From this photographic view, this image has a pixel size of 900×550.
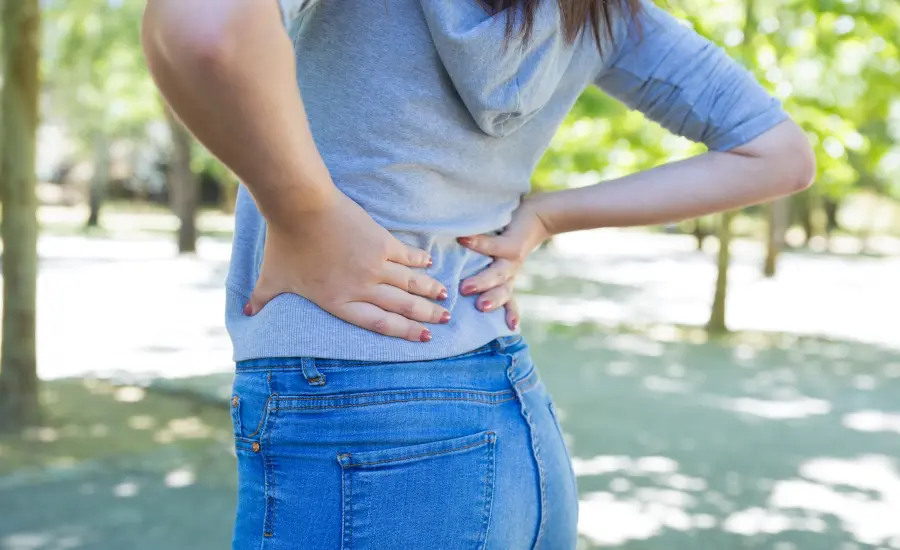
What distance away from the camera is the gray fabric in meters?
1.11

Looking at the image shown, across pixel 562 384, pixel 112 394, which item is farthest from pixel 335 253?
pixel 562 384

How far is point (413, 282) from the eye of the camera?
3.81ft

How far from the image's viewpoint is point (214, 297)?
14.1 m

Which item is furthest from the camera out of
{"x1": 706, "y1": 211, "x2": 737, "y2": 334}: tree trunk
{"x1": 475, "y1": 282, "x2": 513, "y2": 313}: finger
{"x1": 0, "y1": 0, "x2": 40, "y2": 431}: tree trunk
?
{"x1": 706, "y1": 211, "x2": 737, "y2": 334}: tree trunk

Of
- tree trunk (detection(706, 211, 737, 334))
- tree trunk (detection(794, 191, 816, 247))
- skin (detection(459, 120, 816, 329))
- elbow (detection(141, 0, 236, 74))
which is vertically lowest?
tree trunk (detection(706, 211, 737, 334))

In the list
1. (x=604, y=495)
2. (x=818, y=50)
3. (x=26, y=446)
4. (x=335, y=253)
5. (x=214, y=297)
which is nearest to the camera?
(x=335, y=253)

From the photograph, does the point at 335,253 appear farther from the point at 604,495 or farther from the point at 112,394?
the point at 112,394

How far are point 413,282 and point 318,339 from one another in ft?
0.45

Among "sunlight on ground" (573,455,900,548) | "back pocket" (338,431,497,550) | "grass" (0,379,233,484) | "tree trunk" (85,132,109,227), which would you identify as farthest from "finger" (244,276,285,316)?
"tree trunk" (85,132,109,227)

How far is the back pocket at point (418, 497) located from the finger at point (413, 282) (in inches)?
7.2

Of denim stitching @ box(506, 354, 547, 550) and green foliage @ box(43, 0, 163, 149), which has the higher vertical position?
green foliage @ box(43, 0, 163, 149)

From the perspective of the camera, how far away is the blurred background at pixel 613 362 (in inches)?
199

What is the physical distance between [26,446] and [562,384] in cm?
453

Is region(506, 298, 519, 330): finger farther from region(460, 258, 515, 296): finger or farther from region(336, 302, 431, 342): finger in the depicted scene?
region(336, 302, 431, 342): finger
